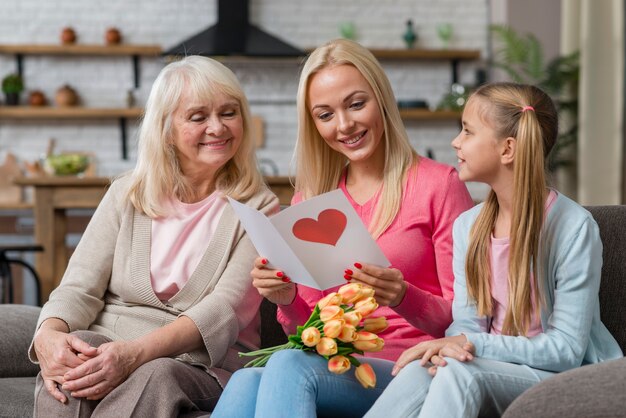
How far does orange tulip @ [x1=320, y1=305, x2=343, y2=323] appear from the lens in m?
1.68

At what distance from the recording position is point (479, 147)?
1.90m

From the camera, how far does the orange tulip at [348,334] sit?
1676 mm

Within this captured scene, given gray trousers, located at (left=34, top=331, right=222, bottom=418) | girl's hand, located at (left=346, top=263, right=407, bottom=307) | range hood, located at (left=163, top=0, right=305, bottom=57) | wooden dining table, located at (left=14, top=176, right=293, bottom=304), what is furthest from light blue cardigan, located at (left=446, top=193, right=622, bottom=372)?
range hood, located at (left=163, top=0, right=305, bottom=57)

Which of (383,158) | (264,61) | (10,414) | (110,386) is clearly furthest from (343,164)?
(264,61)

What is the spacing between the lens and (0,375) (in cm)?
235

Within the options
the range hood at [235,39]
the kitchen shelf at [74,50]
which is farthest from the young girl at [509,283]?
the kitchen shelf at [74,50]

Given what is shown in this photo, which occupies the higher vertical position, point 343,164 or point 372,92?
point 372,92

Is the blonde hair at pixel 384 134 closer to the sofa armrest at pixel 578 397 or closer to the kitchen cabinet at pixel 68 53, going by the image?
the sofa armrest at pixel 578 397

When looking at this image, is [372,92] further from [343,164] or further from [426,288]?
[426,288]

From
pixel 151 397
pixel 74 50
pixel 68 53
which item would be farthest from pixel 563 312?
pixel 68 53

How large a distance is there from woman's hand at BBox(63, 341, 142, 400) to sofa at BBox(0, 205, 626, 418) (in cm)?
17

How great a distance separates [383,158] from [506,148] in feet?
1.31

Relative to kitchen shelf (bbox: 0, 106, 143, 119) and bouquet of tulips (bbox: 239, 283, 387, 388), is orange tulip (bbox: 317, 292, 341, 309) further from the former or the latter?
kitchen shelf (bbox: 0, 106, 143, 119)

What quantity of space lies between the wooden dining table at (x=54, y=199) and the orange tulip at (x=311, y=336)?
284 cm
